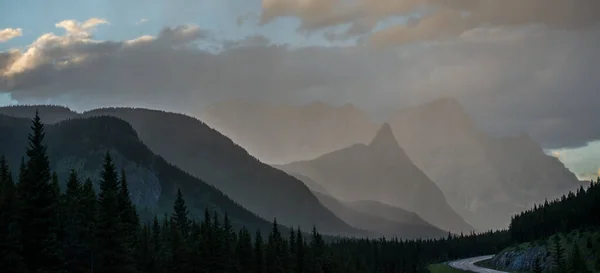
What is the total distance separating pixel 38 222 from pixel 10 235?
3859 millimetres

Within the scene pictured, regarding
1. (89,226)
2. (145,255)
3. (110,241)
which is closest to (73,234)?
Result: (89,226)

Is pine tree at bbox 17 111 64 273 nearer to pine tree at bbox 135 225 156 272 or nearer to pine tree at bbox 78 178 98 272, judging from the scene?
pine tree at bbox 78 178 98 272

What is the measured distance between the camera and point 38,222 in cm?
6331

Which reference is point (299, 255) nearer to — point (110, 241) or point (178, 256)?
point (178, 256)

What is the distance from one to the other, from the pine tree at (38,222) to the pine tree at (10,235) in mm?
758

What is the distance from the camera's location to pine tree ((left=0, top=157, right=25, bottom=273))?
193 ft

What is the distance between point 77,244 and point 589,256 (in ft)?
395

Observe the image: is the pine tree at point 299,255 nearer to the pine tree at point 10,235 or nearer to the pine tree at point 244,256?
the pine tree at point 244,256

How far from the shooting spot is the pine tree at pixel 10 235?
193 feet

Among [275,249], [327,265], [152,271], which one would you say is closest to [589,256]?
[327,265]

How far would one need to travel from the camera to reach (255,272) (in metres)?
135

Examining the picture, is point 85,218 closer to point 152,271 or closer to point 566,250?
point 152,271

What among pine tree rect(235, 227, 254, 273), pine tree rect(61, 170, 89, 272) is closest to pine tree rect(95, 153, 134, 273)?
pine tree rect(61, 170, 89, 272)

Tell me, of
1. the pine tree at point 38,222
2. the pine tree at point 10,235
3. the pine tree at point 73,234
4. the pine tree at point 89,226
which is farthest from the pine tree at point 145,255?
the pine tree at point 10,235
